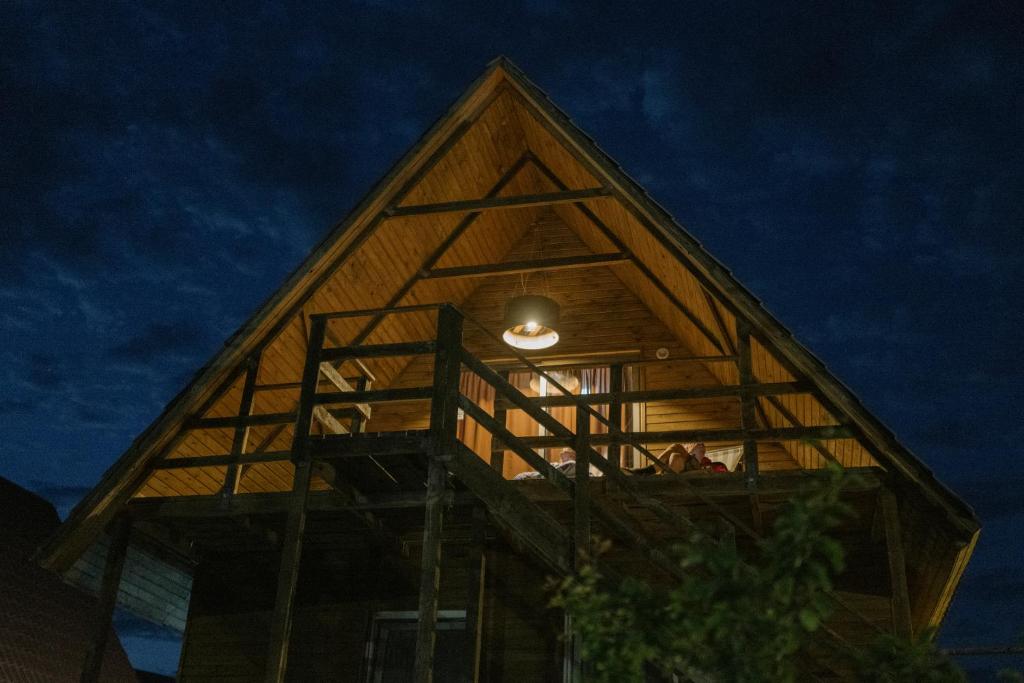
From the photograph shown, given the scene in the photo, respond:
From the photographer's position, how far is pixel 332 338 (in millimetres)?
13047

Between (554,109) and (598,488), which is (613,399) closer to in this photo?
(598,488)

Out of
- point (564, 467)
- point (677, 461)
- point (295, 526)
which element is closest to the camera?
point (295, 526)

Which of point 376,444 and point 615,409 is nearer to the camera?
point 376,444

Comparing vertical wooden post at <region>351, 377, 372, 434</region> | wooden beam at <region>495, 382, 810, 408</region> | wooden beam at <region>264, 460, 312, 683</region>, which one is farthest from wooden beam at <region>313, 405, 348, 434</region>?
wooden beam at <region>495, 382, 810, 408</region>

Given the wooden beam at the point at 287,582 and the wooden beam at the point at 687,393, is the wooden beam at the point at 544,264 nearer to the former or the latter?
the wooden beam at the point at 687,393

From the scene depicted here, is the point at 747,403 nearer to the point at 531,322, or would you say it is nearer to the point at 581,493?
the point at 581,493

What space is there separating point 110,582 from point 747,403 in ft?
23.1

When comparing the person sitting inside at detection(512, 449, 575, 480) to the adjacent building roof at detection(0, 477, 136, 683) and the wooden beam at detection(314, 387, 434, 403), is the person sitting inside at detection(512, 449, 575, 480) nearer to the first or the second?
the wooden beam at detection(314, 387, 434, 403)

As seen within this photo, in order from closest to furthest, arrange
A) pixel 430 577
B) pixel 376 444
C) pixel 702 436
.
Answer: pixel 430 577
pixel 376 444
pixel 702 436

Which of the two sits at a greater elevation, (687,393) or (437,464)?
(687,393)

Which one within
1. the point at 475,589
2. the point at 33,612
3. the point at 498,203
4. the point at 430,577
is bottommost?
the point at 430,577

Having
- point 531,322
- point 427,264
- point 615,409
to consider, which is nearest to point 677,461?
point 615,409

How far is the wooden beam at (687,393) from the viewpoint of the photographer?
408 inches

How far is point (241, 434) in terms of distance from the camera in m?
11.3
